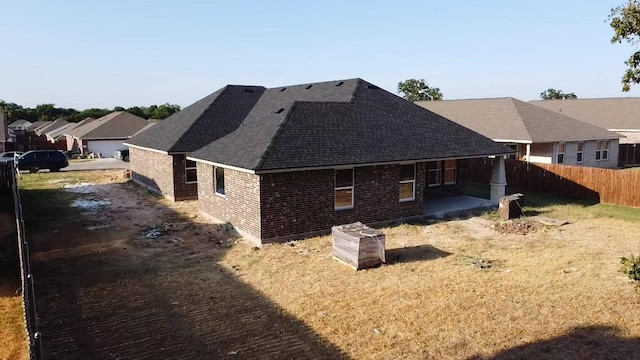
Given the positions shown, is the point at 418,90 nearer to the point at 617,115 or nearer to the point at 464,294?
the point at 617,115

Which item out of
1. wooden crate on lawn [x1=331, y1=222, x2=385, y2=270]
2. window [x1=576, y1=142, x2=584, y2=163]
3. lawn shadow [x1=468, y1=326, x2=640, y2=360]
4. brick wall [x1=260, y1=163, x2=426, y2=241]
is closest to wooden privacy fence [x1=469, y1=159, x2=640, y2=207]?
window [x1=576, y1=142, x2=584, y2=163]

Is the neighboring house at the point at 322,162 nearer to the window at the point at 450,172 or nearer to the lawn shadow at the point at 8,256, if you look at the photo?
the window at the point at 450,172

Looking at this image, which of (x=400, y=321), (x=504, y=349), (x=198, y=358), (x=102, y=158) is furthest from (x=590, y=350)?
(x=102, y=158)

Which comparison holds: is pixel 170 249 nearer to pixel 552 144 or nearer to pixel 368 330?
pixel 368 330

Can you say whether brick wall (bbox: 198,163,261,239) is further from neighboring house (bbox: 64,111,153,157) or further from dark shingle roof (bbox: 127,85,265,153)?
neighboring house (bbox: 64,111,153,157)

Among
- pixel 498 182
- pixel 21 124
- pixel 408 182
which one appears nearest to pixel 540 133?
pixel 498 182

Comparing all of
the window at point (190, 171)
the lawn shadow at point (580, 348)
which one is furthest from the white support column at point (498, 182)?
the window at point (190, 171)
